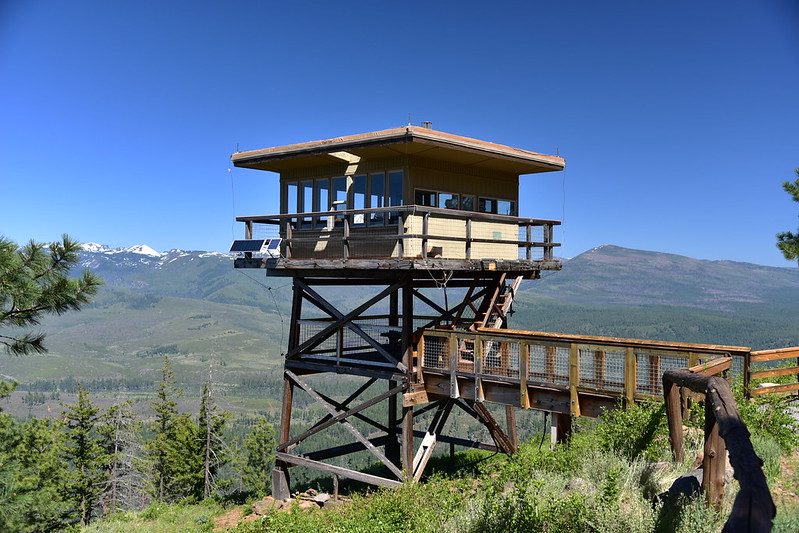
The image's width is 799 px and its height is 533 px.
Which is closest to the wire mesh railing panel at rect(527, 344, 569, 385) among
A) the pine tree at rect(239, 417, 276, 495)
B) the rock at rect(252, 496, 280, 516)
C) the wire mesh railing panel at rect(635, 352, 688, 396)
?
the wire mesh railing panel at rect(635, 352, 688, 396)

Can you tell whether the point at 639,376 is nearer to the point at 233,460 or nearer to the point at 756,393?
the point at 756,393

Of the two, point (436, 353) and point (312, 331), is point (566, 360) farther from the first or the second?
point (312, 331)

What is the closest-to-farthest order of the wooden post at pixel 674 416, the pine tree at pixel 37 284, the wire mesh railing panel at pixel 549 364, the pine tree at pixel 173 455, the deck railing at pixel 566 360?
1. the wooden post at pixel 674 416
2. the deck railing at pixel 566 360
3. the pine tree at pixel 37 284
4. the wire mesh railing panel at pixel 549 364
5. the pine tree at pixel 173 455

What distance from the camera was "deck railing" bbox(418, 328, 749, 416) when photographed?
11336mm

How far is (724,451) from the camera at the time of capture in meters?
6.57

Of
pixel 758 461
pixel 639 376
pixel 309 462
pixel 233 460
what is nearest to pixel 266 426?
pixel 233 460

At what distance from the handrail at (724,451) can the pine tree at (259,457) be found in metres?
55.5

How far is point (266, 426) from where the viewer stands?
65.1 meters

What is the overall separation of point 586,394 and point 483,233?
233 inches

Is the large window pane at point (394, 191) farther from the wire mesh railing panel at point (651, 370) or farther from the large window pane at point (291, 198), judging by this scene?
the wire mesh railing panel at point (651, 370)

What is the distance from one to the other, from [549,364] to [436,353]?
3.36m

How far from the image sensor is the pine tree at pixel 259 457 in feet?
194

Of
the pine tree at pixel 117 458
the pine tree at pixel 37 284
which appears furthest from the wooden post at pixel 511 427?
the pine tree at pixel 117 458

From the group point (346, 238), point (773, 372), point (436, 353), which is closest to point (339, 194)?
point (346, 238)
